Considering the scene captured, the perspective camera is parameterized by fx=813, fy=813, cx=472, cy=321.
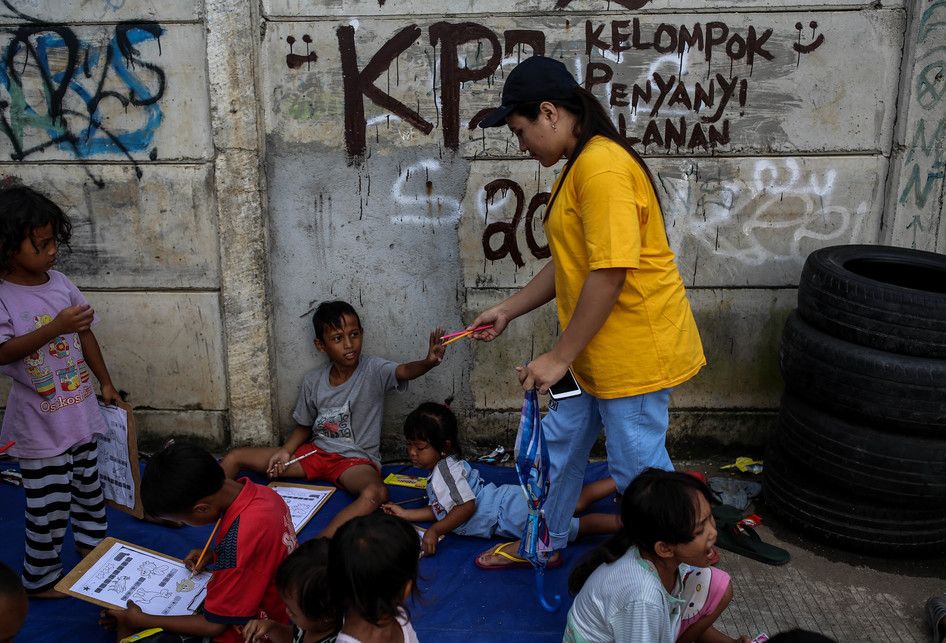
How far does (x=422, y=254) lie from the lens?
4.04 metres

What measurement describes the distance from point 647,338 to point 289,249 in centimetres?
211

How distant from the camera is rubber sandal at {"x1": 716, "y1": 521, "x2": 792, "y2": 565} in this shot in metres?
3.30

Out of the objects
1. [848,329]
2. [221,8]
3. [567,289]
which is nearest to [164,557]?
[567,289]

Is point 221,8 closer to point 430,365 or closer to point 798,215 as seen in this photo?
point 430,365

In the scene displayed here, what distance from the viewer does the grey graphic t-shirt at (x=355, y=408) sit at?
158 inches

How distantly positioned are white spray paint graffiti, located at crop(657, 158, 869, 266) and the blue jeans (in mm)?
1379

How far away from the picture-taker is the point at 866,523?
331 cm

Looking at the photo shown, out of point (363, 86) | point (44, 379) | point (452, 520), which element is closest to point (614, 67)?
point (363, 86)

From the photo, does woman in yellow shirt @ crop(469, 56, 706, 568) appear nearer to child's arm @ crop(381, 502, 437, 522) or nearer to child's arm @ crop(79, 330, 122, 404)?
child's arm @ crop(381, 502, 437, 522)

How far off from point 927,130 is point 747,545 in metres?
2.10

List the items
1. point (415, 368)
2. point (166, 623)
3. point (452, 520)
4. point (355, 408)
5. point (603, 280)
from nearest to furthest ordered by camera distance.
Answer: point (603, 280)
point (166, 623)
point (452, 520)
point (415, 368)
point (355, 408)

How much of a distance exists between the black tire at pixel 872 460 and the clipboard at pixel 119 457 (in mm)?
2724

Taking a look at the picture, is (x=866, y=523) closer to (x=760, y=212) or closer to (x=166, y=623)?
(x=760, y=212)

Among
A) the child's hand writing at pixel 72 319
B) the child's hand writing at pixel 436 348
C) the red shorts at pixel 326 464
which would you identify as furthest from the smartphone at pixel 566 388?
the child's hand writing at pixel 72 319
